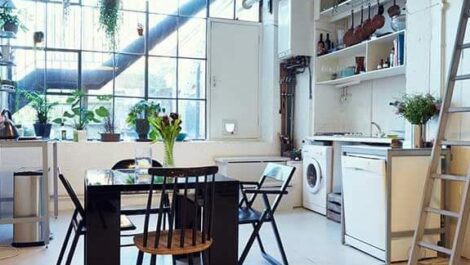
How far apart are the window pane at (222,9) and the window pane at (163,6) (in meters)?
0.57

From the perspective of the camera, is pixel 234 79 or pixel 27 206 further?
pixel 234 79

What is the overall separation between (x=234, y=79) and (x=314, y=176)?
201cm

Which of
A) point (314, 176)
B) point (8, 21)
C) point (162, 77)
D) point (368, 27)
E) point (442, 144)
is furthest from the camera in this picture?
point (162, 77)

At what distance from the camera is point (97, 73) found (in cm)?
603

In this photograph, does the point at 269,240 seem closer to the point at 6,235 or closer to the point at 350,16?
the point at 6,235

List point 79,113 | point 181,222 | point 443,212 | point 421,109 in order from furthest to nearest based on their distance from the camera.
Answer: point 79,113
point 421,109
point 443,212
point 181,222

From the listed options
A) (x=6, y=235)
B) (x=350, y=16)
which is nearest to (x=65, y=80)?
(x=6, y=235)

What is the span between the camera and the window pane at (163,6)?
6.30 m

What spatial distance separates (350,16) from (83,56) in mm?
3709

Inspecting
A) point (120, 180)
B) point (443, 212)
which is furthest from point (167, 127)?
point (443, 212)

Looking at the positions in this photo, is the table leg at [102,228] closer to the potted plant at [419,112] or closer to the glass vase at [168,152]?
the glass vase at [168,152]

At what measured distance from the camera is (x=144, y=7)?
625 cm

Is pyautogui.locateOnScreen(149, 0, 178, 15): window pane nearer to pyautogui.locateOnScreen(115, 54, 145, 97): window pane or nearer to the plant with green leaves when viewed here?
pyautogui.locateOnScreen(115, 54, 145, 97): window pane

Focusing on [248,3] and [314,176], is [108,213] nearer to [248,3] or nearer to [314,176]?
[314,176]
